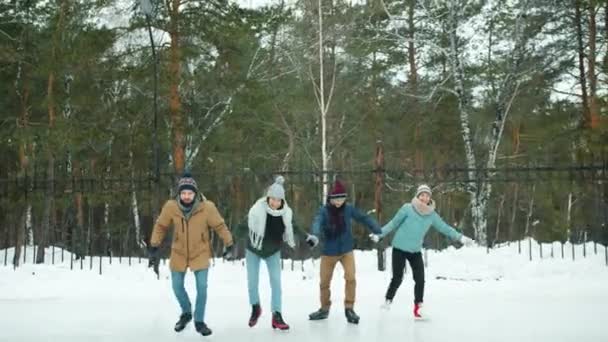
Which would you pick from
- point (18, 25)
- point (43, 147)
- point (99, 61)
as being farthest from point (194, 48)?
point (18, 25)

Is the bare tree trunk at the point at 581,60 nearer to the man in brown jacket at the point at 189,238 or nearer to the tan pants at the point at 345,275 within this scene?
the tan pants at the point at 345,275

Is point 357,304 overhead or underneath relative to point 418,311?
underneath

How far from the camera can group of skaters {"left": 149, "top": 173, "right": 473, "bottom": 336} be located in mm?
5500

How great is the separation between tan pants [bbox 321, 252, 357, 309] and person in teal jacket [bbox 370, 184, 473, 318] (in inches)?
22.9

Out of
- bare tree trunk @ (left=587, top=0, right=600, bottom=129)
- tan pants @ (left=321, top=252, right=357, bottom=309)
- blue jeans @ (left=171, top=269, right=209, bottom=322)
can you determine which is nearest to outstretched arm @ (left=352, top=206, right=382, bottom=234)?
tan pants @ (left=321, top=252, right=357, bottom=309)

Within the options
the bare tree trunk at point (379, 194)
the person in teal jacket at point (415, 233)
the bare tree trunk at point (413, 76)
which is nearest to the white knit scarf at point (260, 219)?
the person in teal jacket at point (415, 233)

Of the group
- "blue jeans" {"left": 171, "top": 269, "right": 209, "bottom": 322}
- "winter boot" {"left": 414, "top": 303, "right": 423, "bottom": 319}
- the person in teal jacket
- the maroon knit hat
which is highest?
the maroon knit hat

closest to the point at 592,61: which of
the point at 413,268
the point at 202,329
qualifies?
the point at 413,268

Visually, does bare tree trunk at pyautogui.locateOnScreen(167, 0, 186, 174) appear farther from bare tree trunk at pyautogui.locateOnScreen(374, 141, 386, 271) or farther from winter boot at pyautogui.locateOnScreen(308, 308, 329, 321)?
winter boot at pyautogui.locateOnScreen(308, 308, 329, 321)

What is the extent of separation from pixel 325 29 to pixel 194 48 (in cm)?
588

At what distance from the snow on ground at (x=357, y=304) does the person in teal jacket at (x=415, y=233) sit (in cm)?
48

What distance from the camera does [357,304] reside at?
23.7 feet

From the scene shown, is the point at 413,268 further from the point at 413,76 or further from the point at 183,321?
the point at 413,76

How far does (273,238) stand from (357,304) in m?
2.02
